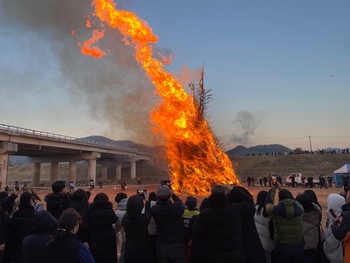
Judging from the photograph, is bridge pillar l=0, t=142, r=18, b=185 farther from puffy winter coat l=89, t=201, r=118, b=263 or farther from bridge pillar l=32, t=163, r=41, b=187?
puffy winter coat l=89, t=201, r=118, b=263

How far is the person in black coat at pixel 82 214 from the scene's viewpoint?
5629mm

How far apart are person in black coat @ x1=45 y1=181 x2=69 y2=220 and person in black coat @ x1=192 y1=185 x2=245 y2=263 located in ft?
11.6

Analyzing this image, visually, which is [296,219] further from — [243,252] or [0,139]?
[0,139]

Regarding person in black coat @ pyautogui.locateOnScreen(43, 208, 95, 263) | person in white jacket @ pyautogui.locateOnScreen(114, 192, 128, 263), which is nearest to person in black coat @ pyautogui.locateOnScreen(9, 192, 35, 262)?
person in white jacket @ pyautogui.locateOnScreen(114, 192, 128, 263)

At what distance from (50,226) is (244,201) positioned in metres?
3.21

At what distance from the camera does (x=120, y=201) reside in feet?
22.8

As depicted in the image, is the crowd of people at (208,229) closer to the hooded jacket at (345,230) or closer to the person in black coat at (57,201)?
the hooded jacket at (345,230)

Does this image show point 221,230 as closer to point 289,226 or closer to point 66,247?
point 289,226

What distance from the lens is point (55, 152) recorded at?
6325 cm

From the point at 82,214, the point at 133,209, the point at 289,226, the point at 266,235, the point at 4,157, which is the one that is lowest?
the point at 266,235

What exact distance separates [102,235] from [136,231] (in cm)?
70

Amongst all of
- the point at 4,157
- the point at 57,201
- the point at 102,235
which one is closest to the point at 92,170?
the point at 4,157

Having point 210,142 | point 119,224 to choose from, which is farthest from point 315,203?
point 210,142

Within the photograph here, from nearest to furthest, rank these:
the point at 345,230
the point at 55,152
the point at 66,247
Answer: the point at 66,247
the point at 345,230
the point at 55,152
